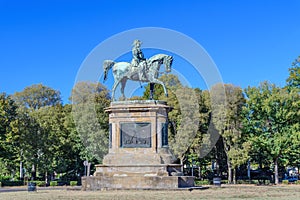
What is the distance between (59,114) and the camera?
62062mm

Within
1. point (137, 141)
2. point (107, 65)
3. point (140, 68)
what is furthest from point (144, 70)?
point (137, 141)

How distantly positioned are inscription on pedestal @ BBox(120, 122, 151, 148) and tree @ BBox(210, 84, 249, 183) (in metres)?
23.6

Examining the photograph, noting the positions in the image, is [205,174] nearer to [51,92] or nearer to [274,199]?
[51,92]

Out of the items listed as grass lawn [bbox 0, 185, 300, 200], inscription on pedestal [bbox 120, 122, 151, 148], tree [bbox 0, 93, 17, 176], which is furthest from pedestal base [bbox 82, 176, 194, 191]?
tree [bbox 0, 93, 17, 176]

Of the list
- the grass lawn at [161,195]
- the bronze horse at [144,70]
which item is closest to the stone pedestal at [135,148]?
the bronze horse at [144,70]

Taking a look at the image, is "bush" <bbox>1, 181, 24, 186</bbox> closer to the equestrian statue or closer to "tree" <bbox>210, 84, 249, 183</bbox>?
"tree" <bbox>210, 84, 249, 183</bbox>

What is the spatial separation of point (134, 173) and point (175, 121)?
2607 cm

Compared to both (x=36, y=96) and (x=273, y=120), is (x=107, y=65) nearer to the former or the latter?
(x=273, y=120)

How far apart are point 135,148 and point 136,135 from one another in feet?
2.95

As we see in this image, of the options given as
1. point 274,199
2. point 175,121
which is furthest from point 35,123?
point 274,199

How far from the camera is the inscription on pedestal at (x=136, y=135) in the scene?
105 ft

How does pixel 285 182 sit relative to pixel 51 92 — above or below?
below

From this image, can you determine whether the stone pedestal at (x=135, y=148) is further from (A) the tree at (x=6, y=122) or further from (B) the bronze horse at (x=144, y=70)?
(A) the tree at (x=6, y=122)

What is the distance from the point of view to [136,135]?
106ft
